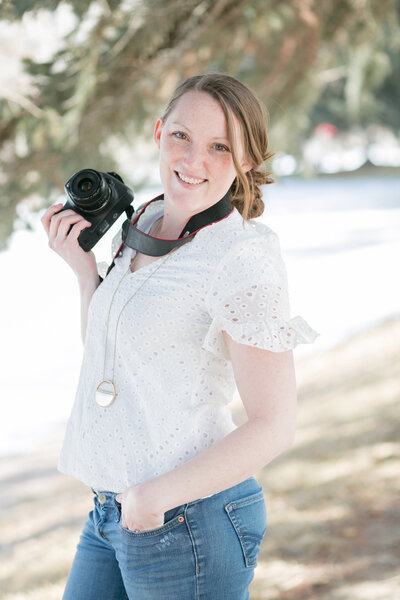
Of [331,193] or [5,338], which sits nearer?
[5,338]

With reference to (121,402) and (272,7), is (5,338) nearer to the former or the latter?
(272,7)

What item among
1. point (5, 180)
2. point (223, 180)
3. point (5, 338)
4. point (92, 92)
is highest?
point (5, 338)

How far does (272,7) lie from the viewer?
3.36 m

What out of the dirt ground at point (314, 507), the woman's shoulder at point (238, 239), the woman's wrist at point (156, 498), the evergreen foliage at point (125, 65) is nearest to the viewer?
the woman's wrist at point (156, 498)

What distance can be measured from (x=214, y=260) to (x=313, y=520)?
2.77 metres

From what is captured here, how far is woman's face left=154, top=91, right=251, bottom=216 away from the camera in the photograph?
1.36m

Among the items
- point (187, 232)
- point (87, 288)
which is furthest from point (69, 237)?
point (187, 232)

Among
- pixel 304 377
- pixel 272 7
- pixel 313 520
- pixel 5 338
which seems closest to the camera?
pixel 272 7

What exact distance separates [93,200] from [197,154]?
30 cm

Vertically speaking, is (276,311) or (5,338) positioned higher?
(5,338)

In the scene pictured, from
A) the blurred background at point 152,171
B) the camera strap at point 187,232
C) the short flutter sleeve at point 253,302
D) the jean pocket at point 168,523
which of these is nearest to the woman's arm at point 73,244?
the camera strap at point 187,232

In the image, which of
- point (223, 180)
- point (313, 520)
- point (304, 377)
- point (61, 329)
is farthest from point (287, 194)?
point (223, 180)

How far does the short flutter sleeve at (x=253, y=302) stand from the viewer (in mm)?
1218

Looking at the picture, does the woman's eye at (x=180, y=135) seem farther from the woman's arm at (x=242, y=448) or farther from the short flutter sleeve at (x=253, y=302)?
the woman's arm at (x=242, y=448)
